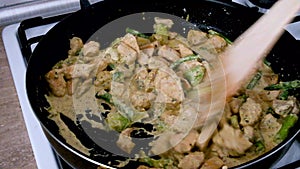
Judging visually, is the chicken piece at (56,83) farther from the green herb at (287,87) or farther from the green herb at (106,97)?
the green herb at (287,87)

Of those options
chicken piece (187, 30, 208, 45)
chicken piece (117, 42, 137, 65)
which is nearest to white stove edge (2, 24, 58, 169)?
chicken piece (117, 42, 137, 65)

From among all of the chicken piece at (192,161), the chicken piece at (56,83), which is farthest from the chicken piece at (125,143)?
the chicken piece at (56,83)

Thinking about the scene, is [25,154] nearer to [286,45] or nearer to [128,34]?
[128,34]

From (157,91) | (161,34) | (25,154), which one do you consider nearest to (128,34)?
(161,34)

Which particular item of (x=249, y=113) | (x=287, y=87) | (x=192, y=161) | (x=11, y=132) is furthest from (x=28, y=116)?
(x=287, y=87)

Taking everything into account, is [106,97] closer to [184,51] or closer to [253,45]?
[184,51]

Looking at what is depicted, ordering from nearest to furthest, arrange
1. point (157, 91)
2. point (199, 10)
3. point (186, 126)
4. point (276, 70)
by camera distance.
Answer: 1. point (186, 126)
2. point (157, 91)
3. point (276, 70)
4. point (199, 10)
